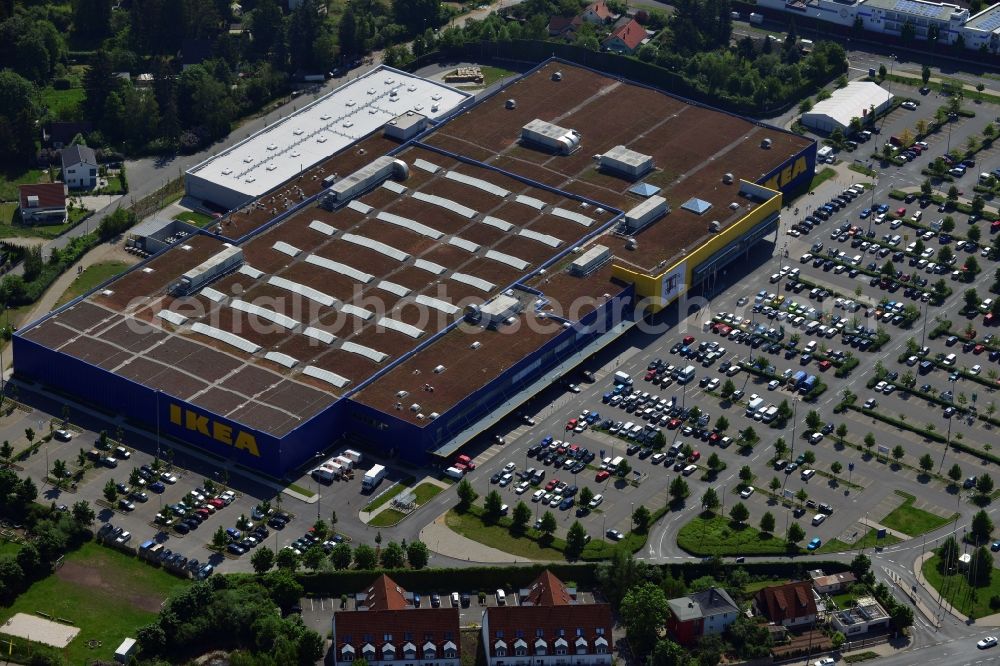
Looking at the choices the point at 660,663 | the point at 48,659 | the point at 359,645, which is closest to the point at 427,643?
the point at 359,645

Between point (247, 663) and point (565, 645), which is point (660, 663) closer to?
point (565, 645)

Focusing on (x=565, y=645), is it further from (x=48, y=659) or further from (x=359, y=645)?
(x=48, y=659)

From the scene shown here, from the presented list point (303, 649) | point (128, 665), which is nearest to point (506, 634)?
point (303, 649)

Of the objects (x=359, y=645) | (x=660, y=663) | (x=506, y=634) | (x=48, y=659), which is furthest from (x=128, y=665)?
(x=660, y=663)

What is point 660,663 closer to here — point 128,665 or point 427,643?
point 427,643

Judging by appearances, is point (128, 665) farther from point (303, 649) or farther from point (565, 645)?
point (565, 645)

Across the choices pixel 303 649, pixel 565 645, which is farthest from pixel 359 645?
pixel 565 645
